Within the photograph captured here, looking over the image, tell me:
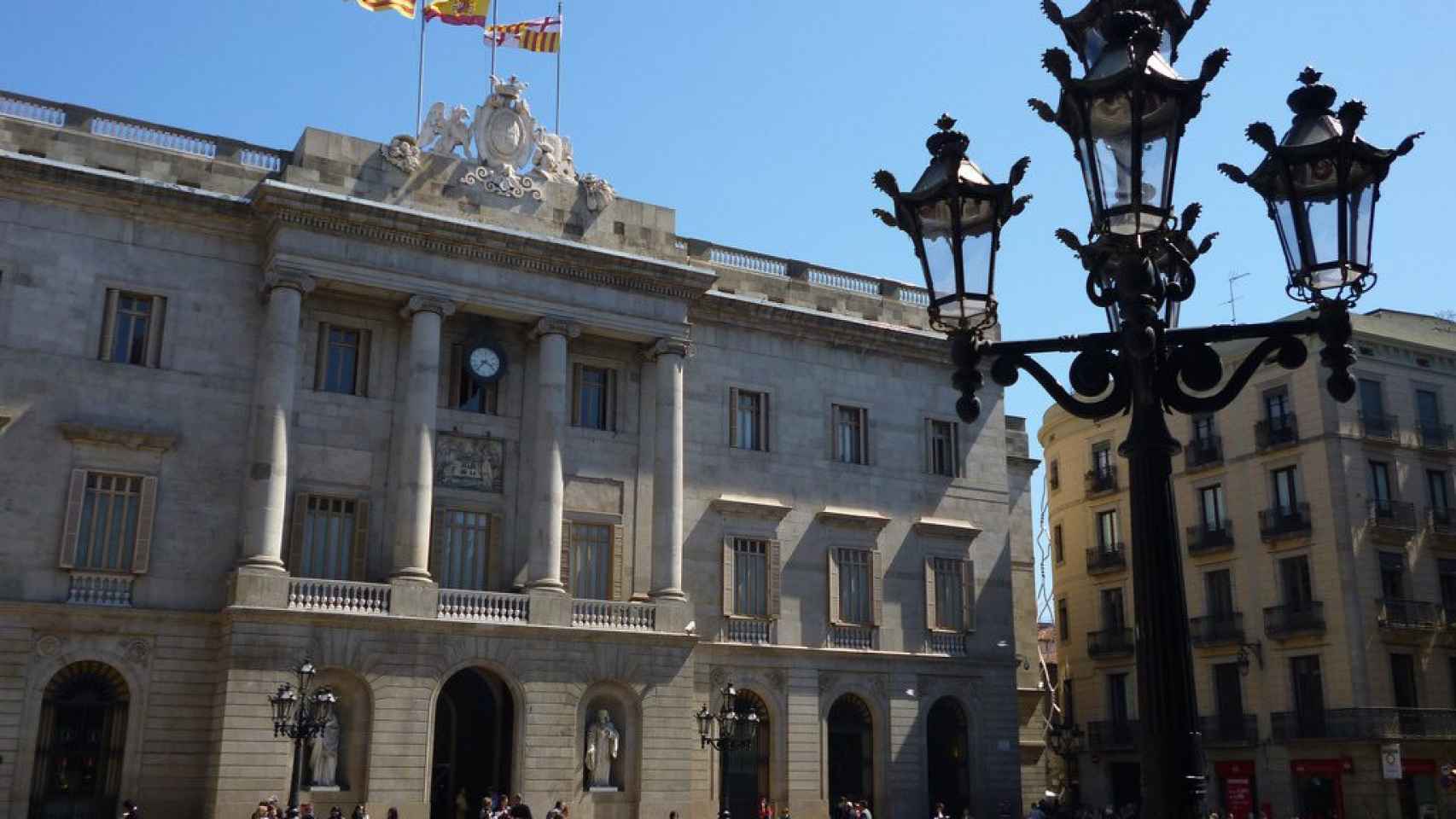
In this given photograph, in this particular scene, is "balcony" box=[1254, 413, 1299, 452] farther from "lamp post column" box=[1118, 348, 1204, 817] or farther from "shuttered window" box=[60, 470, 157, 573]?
"lamp post column" box=[1118, 348, 1204, 817]

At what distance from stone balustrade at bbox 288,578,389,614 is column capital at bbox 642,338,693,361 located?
8741 mm

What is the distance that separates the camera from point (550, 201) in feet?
109

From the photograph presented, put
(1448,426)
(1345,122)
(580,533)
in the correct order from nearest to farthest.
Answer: (1345,122) < (580,533) < (1448,426)

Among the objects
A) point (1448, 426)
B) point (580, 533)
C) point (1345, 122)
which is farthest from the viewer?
point (1448, 426)

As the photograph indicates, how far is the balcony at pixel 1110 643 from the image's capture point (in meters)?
45.7

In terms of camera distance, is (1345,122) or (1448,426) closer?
(1345,122)

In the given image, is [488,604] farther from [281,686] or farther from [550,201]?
[550,201]

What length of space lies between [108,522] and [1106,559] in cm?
3179

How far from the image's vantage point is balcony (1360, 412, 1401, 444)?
4119 cm

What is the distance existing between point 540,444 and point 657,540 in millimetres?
3599

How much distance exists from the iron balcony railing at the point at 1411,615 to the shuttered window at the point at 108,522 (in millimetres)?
32051

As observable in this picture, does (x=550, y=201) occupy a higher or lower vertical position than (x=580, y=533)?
higher

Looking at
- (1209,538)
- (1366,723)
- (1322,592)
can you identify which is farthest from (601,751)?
(1209,538)

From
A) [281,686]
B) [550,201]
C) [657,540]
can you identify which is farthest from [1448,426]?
[281,686]
